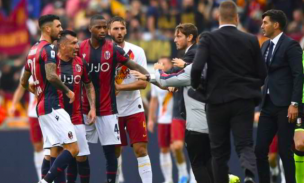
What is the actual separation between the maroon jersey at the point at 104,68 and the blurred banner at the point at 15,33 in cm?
897

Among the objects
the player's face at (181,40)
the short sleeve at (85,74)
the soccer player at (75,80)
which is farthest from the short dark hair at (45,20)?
the player's face at (181,40)

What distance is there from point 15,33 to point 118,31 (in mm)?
9007

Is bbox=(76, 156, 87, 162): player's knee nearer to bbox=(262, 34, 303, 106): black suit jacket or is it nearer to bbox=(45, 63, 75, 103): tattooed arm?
bbox=(45, 63, 75, 103): tattooed arm

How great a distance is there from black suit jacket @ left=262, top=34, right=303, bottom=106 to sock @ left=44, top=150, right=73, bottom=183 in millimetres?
2902

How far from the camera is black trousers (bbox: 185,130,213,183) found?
10.7 meters

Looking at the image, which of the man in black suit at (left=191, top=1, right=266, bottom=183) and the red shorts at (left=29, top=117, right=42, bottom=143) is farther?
the red shorts at (left=29, top=117, right=42, bottom=143)

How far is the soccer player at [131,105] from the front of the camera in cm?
1209

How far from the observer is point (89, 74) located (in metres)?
12.0

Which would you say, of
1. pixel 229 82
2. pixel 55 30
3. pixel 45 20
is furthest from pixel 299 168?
pixel 45 20

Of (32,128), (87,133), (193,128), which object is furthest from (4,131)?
(193,128)

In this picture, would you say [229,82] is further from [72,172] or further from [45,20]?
[72,172]

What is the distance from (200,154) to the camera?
10.8m

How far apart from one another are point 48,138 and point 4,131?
4.68 metres

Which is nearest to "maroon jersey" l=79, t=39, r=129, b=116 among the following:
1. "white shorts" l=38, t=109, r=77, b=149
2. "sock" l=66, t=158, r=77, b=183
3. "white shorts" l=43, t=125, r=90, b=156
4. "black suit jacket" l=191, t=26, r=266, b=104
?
"white shorts" l=43, t=125, r=90, b=156
